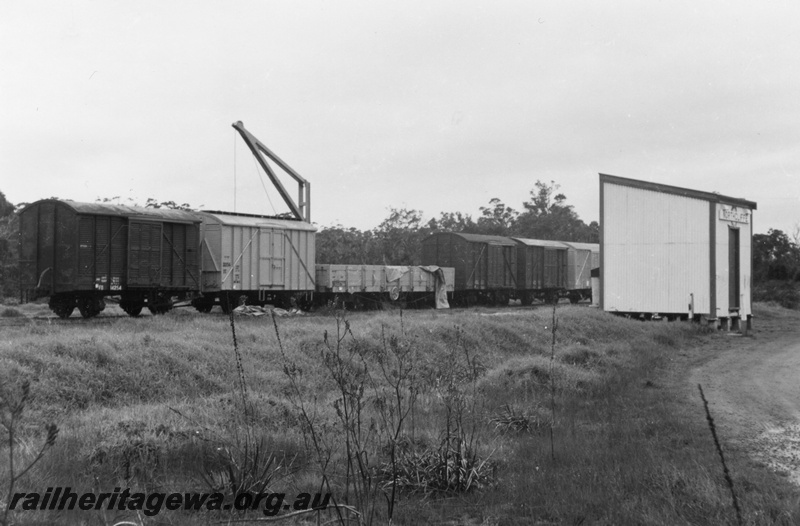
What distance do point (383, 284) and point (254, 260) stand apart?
6660mm

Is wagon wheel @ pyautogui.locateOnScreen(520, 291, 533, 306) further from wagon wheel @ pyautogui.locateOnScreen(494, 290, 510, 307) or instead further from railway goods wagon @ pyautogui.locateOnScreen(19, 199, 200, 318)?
railway goods wagon @ pyautogui.locateOnScreen(19, 199, 200, 318)

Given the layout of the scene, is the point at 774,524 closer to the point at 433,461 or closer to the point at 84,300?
the point at 433,461

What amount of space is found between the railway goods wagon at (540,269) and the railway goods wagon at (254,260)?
44.5 feet

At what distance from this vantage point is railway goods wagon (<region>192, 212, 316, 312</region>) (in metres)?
21.5

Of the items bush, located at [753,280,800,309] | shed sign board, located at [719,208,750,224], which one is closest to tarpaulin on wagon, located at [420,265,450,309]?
shed sign board, located at [719,208,750,224]

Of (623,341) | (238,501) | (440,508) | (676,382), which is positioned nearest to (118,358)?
(238,501)

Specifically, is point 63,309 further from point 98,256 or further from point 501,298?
point 501,298

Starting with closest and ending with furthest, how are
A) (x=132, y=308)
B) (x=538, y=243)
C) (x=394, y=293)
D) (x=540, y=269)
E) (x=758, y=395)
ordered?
(x=758, y=395) → (x=132, y=308) → (x=394, y=293) → (x=540, y=269) → (x=538, y=243)

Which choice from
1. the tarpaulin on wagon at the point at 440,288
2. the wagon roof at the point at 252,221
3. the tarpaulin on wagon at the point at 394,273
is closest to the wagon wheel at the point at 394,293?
the tarpaulin on wagon at the point at 394,273

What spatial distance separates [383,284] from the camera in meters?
27.7

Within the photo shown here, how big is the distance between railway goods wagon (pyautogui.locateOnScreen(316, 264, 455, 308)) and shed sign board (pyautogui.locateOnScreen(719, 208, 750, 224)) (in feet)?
36.8

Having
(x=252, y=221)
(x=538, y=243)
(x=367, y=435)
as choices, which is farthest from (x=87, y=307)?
(x=538, y=243)

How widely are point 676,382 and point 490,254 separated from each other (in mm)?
20671

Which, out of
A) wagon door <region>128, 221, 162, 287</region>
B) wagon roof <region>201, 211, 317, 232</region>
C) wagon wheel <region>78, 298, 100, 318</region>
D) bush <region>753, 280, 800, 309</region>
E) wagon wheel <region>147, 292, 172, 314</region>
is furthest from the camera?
bush <region>753, 280, 800, 309</region>
